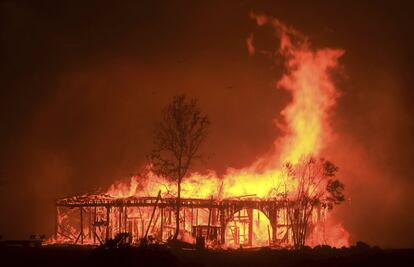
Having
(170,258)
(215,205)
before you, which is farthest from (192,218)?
(170,258)

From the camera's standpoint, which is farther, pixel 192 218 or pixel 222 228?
pixel 192 218

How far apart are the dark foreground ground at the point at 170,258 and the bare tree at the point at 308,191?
285 inches

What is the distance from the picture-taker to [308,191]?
190 ft

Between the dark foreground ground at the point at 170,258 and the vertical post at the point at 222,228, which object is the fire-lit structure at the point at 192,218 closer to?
the vertical post at the point at 222,228

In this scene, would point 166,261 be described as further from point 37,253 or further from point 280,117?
point 280,117

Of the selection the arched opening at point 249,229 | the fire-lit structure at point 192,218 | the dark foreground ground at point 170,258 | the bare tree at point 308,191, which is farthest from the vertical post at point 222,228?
the dark foreground ground at point 170,258

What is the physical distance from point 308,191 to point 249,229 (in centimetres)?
616

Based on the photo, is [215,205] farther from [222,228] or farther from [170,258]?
[170,258]

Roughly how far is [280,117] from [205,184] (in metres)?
20.4

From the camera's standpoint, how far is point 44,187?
8275 centimetres

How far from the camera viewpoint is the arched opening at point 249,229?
2207 inches

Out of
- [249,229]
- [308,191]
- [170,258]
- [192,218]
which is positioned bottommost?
[170,258]

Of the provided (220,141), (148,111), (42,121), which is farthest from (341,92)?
(42,121)

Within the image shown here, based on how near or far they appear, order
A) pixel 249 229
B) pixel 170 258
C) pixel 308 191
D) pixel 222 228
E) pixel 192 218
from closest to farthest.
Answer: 1. pixel 170 258
2. pixel 222 228
3. pixel 249 229
4. pixel 192 218
5. pixel 308 191
